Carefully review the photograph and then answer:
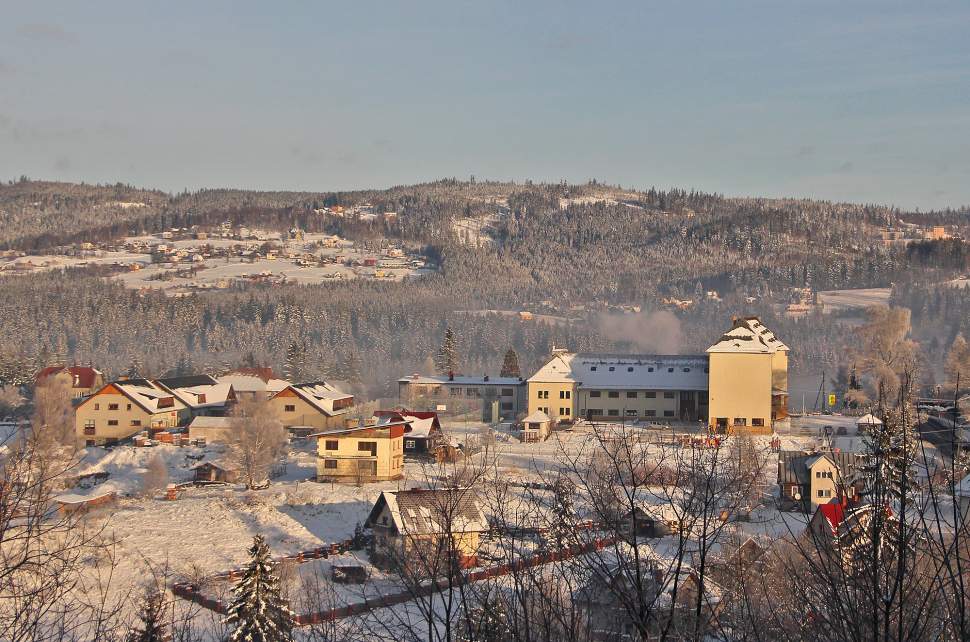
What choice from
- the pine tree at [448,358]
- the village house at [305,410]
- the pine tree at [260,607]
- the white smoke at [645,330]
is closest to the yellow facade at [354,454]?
the village house at [305,410]

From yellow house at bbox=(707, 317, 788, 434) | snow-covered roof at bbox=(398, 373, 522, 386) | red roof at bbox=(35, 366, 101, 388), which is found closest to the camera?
yellow house at bbox=(707, 317, 788, 434)

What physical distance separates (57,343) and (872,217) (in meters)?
136

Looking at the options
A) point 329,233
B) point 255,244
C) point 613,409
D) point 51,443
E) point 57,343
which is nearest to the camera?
point 51,443

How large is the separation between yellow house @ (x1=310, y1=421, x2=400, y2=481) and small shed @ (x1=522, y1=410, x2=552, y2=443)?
7.67 m

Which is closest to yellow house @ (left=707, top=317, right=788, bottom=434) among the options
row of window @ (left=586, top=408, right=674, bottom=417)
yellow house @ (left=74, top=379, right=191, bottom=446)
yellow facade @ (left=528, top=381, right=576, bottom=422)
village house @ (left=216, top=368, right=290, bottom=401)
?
row of window @ (left=586, top=408, right=674, bottom=417)

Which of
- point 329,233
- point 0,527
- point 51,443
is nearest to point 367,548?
point 51,443

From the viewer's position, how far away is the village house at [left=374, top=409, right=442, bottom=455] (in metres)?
37.5

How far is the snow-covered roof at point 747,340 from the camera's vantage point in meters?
43.7

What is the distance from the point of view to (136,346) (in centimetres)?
9081

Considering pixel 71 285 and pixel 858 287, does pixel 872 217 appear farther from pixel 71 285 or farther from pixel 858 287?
pixel 71 285

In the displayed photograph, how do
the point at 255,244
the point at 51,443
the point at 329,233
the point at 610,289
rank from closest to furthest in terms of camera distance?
1. the point at 51,443
2. the point at 610,289
3. the point at 255,244
4. the point at 329,233

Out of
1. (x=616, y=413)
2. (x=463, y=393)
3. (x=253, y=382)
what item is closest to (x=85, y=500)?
(x=616, y=413)

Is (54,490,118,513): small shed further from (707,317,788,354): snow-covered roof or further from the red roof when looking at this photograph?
the red roof

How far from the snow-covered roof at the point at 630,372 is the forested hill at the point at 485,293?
18.8m
